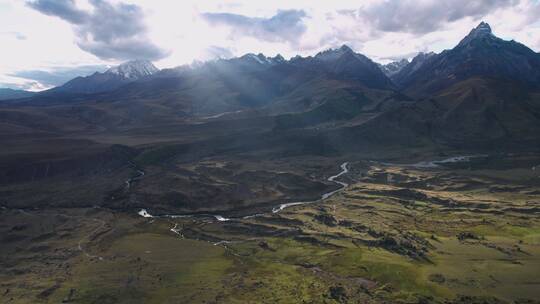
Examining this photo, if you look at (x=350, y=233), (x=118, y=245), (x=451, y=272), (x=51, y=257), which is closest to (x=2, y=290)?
(x=51, y=257)

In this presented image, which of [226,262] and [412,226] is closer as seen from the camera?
[226,262]

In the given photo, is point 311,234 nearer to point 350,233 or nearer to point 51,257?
point 350,233

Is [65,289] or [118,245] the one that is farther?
[118,245]

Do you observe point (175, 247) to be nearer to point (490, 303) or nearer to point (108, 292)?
point (108, 292)

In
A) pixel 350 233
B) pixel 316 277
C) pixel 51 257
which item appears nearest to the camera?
pixel 316 277

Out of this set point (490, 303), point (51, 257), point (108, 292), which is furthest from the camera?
point (51, 257)

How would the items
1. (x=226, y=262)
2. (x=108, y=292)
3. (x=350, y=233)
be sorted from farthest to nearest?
(x=350, y=233) < (x=226, y=262) < (x=108, y=292)

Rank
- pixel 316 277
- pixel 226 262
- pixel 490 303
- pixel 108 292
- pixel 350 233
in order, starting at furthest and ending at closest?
pixel 350 233, pixel 226 262, pixel 316 277, pixel 108 292, pixel 490 303

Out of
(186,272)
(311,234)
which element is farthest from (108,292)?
(311,234)

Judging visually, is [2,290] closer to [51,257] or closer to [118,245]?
[51,257]
